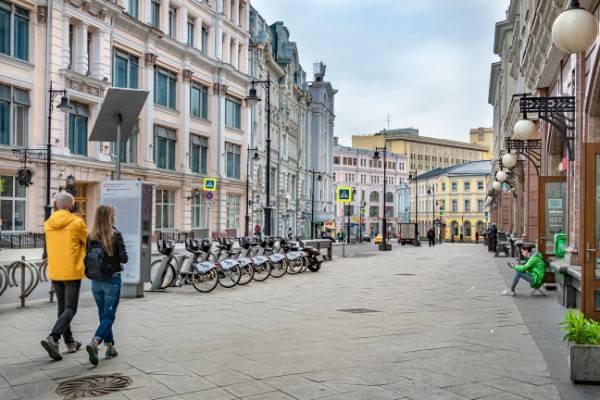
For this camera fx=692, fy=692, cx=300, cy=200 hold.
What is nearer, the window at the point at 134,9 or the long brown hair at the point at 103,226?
the long brown hair at the point at 103,226

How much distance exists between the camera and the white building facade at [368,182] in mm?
137375

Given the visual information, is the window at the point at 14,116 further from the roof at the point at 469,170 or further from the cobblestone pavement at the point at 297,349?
the roof at the point at 469,170

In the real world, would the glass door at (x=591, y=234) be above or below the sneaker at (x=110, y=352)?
above

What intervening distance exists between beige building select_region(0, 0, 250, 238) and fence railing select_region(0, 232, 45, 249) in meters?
0.51

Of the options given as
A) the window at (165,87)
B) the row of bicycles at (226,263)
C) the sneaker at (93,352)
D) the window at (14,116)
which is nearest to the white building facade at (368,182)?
the window at (165,87)

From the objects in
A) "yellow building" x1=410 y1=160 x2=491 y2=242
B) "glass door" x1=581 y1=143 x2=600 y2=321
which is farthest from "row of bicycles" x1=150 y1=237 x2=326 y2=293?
"yellow building" x1=410 y1=160 x2=491 y2=242

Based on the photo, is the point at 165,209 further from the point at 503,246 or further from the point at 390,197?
the point at 390,197

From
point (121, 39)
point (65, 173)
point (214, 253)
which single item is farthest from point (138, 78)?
point (214, 253)

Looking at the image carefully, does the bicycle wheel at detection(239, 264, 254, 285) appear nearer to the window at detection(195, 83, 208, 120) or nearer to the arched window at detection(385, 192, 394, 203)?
the window at detection(195, 83, 208, 120)

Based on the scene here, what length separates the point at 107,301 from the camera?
305 inches

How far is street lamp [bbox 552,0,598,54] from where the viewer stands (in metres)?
7.13

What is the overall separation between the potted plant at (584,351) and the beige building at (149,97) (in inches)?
1041

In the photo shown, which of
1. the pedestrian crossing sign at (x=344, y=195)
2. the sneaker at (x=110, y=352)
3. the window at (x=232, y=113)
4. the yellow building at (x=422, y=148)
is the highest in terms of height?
the yellow building at (x=422, y=148)

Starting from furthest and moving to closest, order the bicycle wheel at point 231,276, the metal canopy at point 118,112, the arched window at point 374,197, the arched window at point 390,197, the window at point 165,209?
the arched window at point 390,197 < the arched window at point 374,197 < the window at point 165,209 < the bicycle wheel at point 231,276 < the metal canopy at point 118,112
